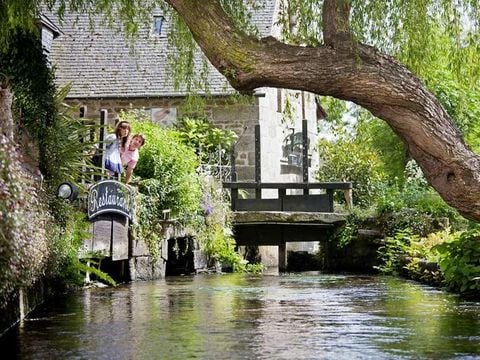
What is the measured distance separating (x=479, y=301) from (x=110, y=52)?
1697cm

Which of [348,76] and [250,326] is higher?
[348,76]

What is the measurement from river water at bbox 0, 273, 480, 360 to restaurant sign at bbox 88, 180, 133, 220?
1.40m

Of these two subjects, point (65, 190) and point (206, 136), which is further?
point (206, 136)

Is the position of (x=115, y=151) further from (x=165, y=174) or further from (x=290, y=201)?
(x=290, y=201)

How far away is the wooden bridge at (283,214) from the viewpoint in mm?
23594

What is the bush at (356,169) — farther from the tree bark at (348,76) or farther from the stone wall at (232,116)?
the tree bark at (348,76)

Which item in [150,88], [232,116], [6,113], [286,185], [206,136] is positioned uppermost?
[150,88]

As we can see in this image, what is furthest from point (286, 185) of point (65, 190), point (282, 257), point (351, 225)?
point (65, 190)

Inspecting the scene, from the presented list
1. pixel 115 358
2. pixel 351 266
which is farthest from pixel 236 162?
pixel 115 358

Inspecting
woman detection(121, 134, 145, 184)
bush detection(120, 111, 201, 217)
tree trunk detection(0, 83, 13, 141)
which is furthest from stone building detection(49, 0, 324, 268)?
tree trunk detection(0, 83, 13, 141)

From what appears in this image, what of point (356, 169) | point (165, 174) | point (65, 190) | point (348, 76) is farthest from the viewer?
point (356, 169)

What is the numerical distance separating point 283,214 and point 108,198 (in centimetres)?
929

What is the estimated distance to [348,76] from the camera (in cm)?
933

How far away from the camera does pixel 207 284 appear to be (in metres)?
15.6
